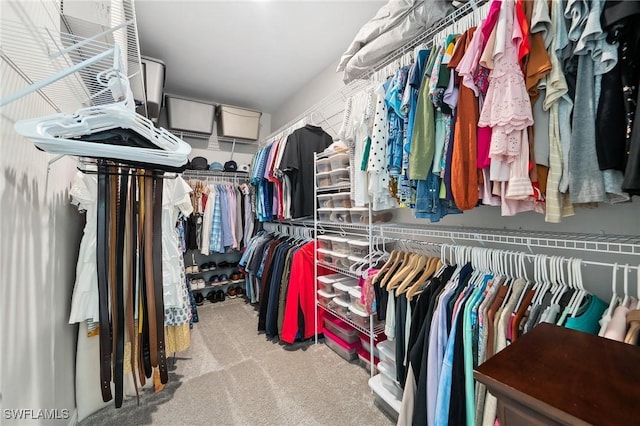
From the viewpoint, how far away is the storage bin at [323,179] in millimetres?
2082

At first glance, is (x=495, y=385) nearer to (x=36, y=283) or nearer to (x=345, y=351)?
(x=36, y=283)

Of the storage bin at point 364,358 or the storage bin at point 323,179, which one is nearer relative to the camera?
the storage bin at point 364,358

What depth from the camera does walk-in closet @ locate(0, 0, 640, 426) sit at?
0.73 meters

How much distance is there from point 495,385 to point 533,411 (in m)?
0.06

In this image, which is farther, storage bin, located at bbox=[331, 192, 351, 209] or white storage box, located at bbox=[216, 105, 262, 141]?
white storage box, located at bbox=[216, 105, 262, 141]

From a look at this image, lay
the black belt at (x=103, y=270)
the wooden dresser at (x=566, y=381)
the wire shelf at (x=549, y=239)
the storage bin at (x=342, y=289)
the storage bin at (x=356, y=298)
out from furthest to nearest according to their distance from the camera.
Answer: the storage bin at (x=342, y=289)
the storage bin at (x=356, y=298)
the black belt at (x=103, y=270)
the wire shelf at (x=549, y=239)
the wooden dresser at (x=566, y=381)

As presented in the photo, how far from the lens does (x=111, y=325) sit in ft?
3.94

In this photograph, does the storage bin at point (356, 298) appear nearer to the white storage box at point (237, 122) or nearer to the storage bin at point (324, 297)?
the storage bin at point (324, 297)

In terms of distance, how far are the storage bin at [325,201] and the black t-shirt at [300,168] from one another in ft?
0.41

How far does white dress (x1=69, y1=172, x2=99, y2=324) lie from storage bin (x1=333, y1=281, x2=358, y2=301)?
143 cm

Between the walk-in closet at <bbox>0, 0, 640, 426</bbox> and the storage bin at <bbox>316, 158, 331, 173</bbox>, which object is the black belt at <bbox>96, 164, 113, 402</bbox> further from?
the storage bin at <bbox>316, 158, 331, 173</bbox>

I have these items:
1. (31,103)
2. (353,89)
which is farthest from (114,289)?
(353,89)

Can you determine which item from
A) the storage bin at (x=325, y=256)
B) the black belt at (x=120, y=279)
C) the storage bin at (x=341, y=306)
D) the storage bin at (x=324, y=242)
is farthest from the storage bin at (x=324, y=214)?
the black belt at (x=120, y=279)

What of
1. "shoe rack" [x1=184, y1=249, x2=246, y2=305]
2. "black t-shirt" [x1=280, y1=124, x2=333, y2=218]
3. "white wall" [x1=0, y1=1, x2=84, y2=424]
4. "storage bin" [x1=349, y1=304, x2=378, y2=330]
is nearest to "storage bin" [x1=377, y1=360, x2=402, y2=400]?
"storage bin" [x1=349, y1=304, x2=378, y2=330]
